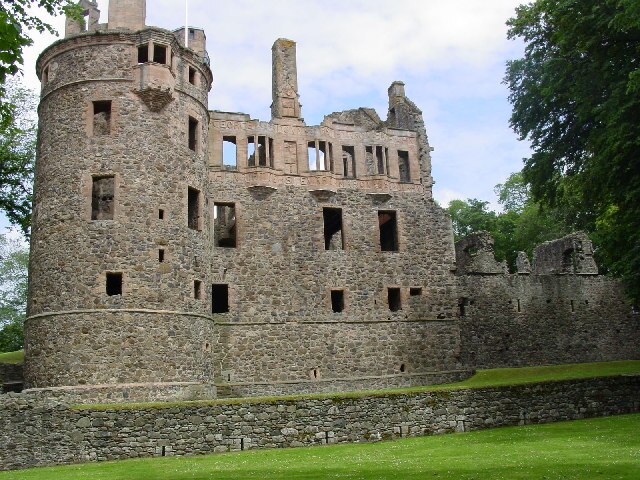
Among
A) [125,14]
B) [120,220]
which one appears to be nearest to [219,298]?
[120,220]

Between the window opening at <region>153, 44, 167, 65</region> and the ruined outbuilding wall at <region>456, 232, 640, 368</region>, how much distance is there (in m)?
17.2

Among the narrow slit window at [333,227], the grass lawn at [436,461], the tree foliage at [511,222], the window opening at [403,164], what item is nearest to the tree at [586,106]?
the window opening at [403,164]

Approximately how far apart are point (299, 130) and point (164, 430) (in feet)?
51.1

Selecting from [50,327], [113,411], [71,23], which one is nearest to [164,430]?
[113,411]

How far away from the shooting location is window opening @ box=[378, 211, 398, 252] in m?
30.2

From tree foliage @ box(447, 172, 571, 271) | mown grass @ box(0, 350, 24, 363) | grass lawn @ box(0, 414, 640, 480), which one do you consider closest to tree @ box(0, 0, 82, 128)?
grass lawn @ box(0, 414, 640, 480)

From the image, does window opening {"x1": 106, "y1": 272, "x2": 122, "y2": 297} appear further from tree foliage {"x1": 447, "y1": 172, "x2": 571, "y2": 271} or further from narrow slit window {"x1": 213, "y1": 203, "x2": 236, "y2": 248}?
tree foliage {"x1": 447, "y1": 172, "x2": 571, "y2": 271}

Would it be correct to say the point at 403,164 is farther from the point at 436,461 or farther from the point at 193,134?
the point at 436,461

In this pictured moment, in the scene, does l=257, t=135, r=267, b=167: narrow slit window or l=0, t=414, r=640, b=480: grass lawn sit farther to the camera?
l=257, t=135, r=267, b=167: narrow slit window

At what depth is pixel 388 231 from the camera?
103 ft

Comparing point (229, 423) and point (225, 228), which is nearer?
point (229, 423)

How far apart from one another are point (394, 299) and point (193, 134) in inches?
429

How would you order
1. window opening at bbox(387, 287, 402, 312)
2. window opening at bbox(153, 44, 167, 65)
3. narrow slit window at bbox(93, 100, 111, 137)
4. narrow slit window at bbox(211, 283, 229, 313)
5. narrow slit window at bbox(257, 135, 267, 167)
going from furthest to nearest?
window opening at bbox(387, 287, 402, 312) < narrow slit window at bbox(257, 135, 267, 167) < narrow slit window at bbox(211, 283, 229, 313) < window opening at bbox(153, 44, 167, 65) < narrow slit window at bbox(93, 100, 111, 137)

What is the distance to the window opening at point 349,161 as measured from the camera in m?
30.0
